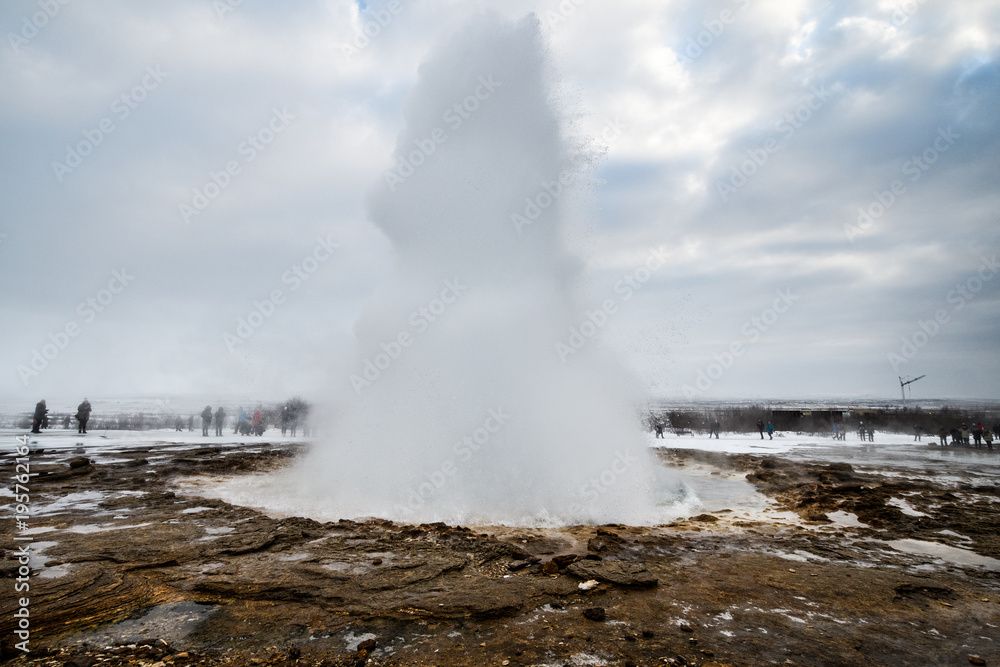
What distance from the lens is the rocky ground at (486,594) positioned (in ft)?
11.5

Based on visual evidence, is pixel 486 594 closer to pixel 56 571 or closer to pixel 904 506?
pixel 56 571

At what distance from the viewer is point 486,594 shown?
4488mm

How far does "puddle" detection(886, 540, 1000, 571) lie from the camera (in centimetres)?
614

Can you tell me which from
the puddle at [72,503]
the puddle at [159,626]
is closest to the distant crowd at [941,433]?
the puddle at [72,503]

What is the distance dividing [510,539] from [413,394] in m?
4.96

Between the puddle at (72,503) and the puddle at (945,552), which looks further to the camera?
the puddle at (72,503)

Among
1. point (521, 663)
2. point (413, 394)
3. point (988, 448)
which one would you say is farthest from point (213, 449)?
point (988, 448)

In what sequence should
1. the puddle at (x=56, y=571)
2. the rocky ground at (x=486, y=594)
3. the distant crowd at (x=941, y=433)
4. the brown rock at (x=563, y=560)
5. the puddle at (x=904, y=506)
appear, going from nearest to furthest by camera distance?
the rocky ground at (x=486, y=594), the puddle at (x=56, y=571), the brown rock at (x=563, y=560), the puddle at (x=904, y=506), the distant crowd at (x=941, y=433)

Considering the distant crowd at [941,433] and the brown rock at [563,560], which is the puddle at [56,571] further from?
the distant crowd at [941,433]

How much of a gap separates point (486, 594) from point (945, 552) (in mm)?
7361

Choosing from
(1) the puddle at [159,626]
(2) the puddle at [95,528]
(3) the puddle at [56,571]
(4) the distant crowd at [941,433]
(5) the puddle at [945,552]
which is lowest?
(4) the distant crowd at [941,433]

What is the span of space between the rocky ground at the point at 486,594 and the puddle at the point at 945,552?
0.54 feet

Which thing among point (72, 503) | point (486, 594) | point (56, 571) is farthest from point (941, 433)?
point (72, 503)

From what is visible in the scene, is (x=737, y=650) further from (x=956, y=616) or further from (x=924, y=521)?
(x=924, y=521)
